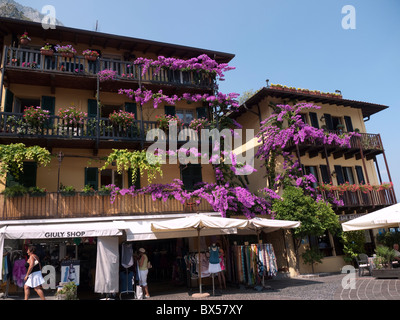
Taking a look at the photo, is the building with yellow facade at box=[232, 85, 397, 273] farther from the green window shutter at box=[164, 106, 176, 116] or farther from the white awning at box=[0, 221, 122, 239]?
the white awning at box=[0, 221, 122, 239]

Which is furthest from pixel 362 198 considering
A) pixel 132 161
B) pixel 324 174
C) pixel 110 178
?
pixel 110 178

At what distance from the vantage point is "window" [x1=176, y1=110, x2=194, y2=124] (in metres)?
17.4

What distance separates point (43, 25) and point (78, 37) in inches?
62.6

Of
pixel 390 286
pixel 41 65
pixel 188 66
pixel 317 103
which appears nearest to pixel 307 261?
pixel 390 286

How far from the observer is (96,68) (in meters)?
15.0

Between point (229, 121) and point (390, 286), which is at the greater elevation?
point (229, 121)

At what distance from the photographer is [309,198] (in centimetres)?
1569

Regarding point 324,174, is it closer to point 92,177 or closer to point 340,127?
point 340,127

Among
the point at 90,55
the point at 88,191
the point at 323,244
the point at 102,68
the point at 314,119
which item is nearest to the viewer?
the point at 88,191

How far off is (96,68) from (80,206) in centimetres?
640

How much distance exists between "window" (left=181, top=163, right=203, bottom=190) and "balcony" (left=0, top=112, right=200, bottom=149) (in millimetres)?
1556

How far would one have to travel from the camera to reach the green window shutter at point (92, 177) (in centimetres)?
1445

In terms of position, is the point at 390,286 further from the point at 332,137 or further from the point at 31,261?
the point at 31,261

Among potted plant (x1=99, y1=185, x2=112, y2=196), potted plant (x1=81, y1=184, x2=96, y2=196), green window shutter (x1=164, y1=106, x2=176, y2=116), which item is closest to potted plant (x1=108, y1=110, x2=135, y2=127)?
green window shutter (x1=164, y1=106, x2=176, y2=116)
